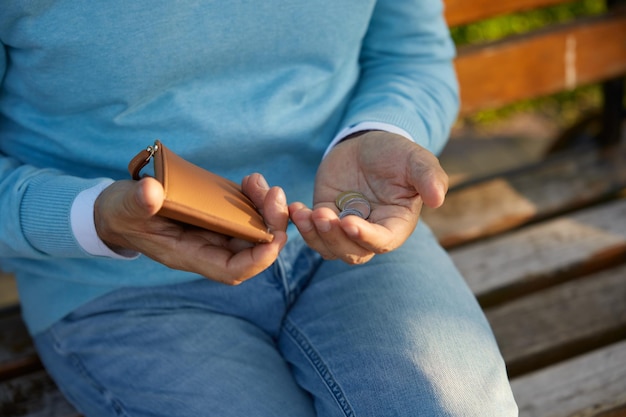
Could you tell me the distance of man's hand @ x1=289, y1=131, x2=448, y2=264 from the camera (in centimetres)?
115

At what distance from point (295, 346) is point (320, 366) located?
3.3 inches

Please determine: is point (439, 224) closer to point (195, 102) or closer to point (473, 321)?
point (473, 321)

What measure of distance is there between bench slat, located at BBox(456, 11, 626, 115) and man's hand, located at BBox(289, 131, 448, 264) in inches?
35.2

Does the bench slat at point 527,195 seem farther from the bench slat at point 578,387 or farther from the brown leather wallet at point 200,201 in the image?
the brown leather wallet at point 200,201

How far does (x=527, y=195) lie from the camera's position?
2.15 m

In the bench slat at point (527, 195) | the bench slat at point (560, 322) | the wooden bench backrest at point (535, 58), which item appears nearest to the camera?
the bench slat at point (560, 322)

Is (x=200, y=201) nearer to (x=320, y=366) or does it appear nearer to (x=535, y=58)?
(x=320, y=366)

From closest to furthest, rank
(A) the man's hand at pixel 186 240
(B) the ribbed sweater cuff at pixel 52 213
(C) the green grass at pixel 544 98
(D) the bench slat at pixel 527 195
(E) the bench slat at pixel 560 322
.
Answer: (A) the man's hand at pixel 186 240
(B) the ribbed sweater cuff at pixel 52 213
(E) the bench slat at pixel 560 322
(D) the bench slat at pixel 527 195
(C) the green grass at pixel 544 98

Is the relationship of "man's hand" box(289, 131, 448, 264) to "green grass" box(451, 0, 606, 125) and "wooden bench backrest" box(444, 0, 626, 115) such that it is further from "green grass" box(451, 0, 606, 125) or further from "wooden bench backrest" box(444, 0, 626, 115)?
"green grass" box(451, 0, 606, 125)

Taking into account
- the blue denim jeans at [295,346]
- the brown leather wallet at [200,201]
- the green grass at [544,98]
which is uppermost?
the brown leather wallet at [200,201]

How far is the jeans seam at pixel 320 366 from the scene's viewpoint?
4.14 ft

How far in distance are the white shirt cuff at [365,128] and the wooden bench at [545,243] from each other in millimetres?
580

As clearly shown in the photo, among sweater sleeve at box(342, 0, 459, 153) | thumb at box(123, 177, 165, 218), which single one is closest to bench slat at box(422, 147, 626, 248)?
sweater sleeve at box(342, 0, 459, 153)

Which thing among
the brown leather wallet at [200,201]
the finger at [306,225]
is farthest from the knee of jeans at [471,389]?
the brown leather wallet at [200,201]
